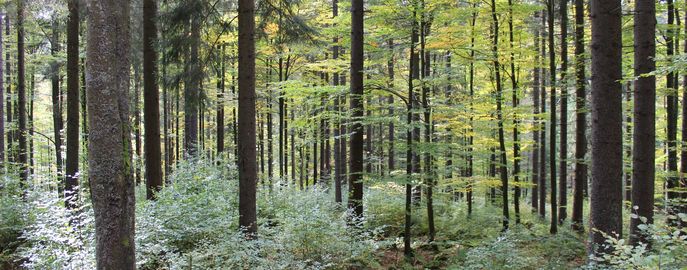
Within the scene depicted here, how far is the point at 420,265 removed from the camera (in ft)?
29.7

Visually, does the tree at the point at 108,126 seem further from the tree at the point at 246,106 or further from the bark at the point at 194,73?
the bark at the point at 194,73

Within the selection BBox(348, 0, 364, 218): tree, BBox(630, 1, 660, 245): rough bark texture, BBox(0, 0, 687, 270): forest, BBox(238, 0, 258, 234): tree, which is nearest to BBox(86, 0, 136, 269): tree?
BBox(0, 0, 687, 270): forest

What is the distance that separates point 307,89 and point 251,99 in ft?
5.91

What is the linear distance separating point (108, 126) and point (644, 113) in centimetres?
846

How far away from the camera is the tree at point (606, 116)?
21.0 ft

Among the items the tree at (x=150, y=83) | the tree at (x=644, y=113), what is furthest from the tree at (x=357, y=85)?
the tree at (x=644, y=113)

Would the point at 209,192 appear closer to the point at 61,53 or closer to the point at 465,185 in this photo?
the point at 465,185

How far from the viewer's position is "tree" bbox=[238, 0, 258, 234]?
8305 millimetres

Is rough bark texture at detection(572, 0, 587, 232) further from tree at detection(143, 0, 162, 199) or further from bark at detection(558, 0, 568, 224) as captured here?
tree at detection(143, 0, 162, 199)

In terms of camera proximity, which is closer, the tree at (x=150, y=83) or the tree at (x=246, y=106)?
the tree at (x=246, y=106)

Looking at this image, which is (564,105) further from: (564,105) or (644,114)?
(644,114)

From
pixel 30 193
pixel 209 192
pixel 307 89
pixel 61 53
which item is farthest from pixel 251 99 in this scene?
pixel 61 53

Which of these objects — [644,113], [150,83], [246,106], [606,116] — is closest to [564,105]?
[644,113]

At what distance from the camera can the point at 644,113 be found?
762 centimetres
